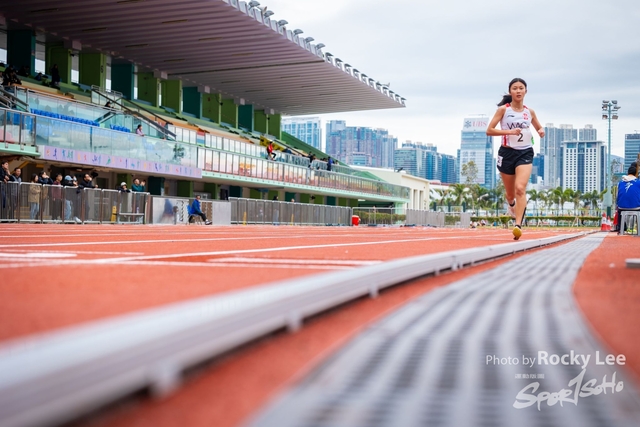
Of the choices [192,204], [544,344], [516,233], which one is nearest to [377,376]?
[544,344]

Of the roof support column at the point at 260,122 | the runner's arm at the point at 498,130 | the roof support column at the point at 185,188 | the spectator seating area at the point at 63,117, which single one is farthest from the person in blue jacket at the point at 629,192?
the roof support column at the point at 260,122

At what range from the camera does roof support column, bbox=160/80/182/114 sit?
55688mm

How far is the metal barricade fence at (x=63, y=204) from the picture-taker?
2209 cm

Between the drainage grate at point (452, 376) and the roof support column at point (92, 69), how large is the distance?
46.6 m

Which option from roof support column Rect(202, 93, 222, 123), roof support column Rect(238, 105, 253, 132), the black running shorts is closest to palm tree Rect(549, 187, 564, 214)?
roof support column Rect(238, 105, 253, 132)

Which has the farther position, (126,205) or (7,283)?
(126,205)

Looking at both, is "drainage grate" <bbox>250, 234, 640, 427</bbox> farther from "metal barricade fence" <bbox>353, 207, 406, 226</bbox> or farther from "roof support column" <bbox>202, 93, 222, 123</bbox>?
"roof support column" <bbox>202, 93, 222, 123</bbox>

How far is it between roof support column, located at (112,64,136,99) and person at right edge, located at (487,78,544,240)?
1652 inches

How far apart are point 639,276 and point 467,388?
11.8 ft

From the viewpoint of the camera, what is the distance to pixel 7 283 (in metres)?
3.86

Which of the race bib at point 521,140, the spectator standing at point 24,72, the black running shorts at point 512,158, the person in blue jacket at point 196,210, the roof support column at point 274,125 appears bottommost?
the person in blue jacket at point 196,210

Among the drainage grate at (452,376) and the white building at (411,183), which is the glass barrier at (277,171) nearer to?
the white building at (411,183)

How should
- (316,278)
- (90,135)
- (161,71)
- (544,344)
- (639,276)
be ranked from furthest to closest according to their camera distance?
(161,71), (90,135), (639,276), (316,278), (544,344)

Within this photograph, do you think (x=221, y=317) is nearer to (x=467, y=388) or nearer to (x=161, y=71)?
(x=467, y=388)
